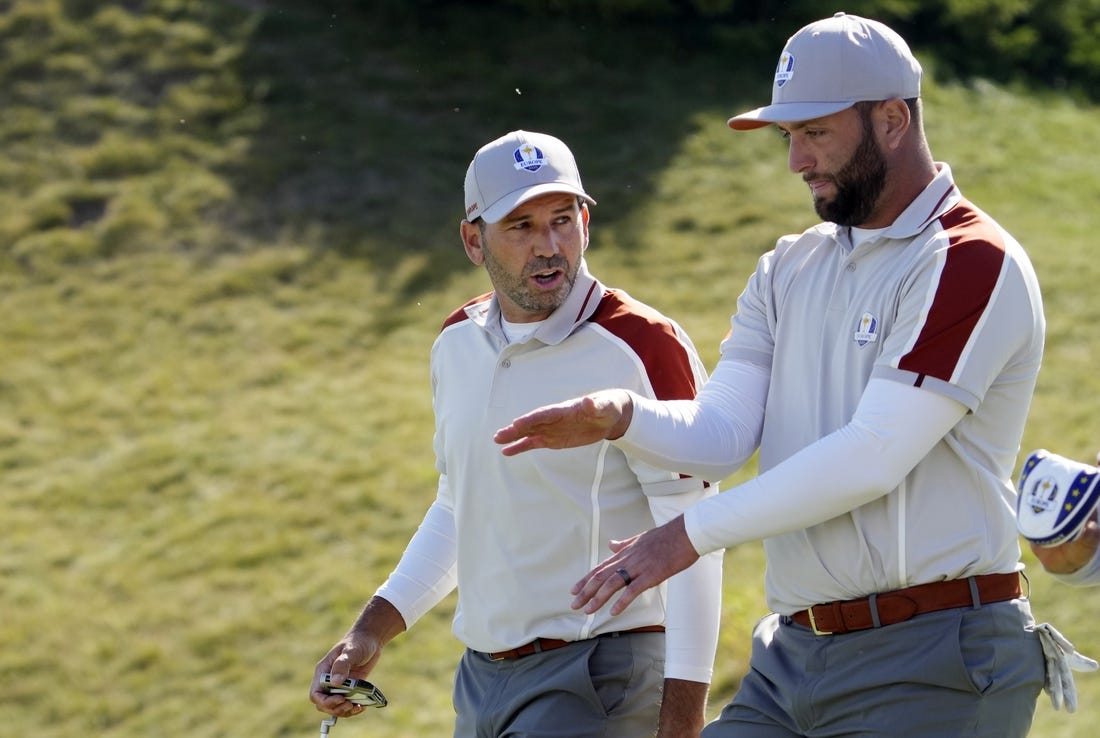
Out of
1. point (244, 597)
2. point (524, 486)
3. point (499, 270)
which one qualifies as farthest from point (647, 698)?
point (244, 597)

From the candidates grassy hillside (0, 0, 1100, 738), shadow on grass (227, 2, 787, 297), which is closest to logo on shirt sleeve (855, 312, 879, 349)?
grassy hillside (0, 0, 1100, 738)

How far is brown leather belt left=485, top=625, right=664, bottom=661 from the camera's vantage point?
4.13 meters

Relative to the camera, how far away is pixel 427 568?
464 cm

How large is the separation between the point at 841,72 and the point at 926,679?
1.33 metres

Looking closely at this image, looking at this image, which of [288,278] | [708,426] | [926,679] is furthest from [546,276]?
[288,278]

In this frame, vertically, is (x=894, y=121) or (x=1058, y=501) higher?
(x=894, y=121)

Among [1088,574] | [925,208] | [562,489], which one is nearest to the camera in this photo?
[1088,574]

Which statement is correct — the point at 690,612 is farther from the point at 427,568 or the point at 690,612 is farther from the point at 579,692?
the point at 427,568

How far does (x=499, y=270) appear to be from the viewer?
4324 millimetres

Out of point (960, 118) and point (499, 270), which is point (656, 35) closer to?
point (960, 118)

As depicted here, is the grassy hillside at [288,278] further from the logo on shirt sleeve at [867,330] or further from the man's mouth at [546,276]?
the logo on shirt sleeve at [867,330]

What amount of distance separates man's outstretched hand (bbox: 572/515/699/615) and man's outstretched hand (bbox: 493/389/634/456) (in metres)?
0.25

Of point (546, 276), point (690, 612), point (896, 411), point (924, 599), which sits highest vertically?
point (896, 411)

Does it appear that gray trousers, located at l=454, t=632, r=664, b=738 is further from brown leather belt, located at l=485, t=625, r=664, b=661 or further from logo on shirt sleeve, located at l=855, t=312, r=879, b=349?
logo on shirt sleeve, located at l=855, t=312, r=879, b=349
